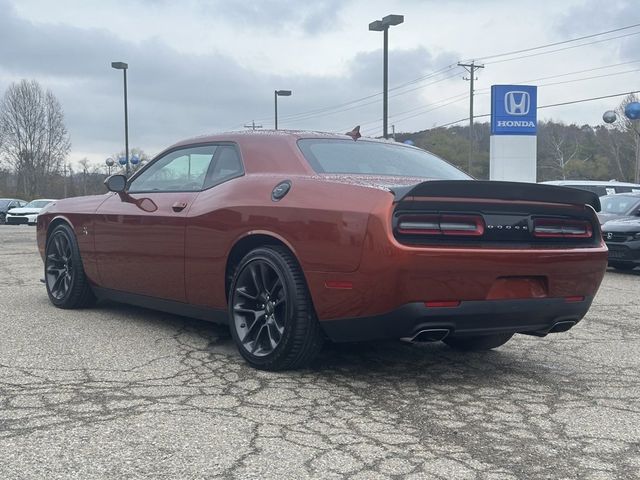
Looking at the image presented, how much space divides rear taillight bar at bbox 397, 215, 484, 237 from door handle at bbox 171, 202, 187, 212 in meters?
1.81

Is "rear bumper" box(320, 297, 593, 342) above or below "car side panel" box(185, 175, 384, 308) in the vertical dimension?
below

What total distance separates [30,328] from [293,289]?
2530 mm

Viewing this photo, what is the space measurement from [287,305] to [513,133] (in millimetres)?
17657

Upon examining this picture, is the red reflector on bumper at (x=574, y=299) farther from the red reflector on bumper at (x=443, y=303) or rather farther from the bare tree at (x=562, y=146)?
the bare tree at (x=562, y=146)

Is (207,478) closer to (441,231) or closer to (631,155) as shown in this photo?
(441,231)

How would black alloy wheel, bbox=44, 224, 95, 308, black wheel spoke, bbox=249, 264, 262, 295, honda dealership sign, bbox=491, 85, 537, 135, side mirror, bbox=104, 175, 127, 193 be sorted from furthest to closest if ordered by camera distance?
honda dealership sign, bbox=491, 85, 537, 135 < black alloy wheel, bbox=44, 224, 95, 308 < side mirror, bbox=104, 175, 127, 193 < black wheel spoke, bbox=249, 264, 262, 295

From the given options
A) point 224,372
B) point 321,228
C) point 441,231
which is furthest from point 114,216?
point 441,231

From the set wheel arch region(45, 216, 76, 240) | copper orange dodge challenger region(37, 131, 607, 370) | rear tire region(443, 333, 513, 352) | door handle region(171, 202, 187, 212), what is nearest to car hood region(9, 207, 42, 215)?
wheel arch region(45, 216, 76, 240)

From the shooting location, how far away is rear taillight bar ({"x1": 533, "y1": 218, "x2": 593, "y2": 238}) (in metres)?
A: 4.16

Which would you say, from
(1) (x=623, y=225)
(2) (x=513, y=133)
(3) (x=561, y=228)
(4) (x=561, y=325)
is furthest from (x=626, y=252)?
(2) (x=513, y=133)

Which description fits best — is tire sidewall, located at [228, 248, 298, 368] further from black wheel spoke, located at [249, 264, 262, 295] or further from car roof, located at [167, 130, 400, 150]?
car roof, located at [167, 130, 400, 150]

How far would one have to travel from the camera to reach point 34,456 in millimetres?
2979

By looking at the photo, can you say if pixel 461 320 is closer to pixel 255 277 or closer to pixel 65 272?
pixel 255 277

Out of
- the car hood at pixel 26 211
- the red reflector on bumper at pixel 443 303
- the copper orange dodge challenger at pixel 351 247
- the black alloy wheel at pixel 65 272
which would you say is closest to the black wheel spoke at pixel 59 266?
the black alloy wheel at pixel 65 272
